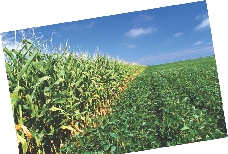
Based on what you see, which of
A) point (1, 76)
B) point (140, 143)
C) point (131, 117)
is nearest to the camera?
point (1, 76)

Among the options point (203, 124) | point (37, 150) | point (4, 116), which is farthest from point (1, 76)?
point (203, 124)

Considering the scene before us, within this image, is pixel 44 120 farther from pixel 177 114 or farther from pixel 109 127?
pixel 177 114

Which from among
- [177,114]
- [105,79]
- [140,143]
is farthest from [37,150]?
[105,79]

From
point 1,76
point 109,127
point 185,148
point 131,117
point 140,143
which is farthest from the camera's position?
point 131,117

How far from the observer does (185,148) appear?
9.71 feet

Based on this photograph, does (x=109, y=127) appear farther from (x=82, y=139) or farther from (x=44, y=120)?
(x=44, y=120)

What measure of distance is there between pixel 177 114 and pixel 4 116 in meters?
2.58

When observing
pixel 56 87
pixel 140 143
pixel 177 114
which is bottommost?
pixel 140 143

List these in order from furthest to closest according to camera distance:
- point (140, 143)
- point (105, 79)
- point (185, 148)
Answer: point (105, 79) < point (140, 143) < point (185, 148)

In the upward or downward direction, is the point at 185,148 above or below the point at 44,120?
below

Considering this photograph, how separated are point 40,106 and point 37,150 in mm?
566

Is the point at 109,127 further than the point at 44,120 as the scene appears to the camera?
Yes

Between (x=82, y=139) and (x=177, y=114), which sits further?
(x=177, y=114)

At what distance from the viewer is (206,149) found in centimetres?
277
